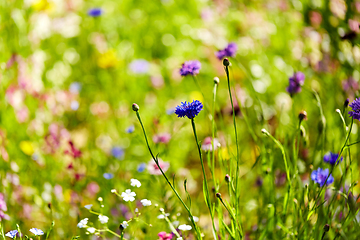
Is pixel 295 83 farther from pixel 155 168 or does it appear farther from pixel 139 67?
pixel 139 67

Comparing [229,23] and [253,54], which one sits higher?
[229,23]

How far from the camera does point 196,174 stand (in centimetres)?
158

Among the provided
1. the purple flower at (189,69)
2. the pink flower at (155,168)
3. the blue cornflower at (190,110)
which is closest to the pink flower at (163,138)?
the pink flower at (155,168)

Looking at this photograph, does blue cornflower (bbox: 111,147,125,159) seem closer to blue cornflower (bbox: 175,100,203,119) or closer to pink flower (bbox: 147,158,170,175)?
pink flower (bbox: 147,158,170,175)

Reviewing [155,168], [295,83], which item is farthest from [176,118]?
[295,83]

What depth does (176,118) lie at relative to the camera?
5.40 feet

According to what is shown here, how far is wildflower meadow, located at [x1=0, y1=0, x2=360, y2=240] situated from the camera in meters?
0.97

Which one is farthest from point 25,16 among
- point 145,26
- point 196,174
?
point 196,174

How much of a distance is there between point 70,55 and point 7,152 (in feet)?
3.20

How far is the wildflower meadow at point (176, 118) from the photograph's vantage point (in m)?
0.97

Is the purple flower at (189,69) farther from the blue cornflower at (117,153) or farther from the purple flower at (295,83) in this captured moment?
the blue cornflower at (117,153)

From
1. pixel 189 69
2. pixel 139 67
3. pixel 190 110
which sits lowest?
pixel 190 110

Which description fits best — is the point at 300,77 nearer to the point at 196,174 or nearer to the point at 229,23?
the point at 196,174

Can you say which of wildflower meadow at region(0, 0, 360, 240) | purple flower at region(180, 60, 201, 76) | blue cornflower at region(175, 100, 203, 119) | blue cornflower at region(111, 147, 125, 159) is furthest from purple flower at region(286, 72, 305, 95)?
blue cornflower at region(111, 147, 125, 159)
